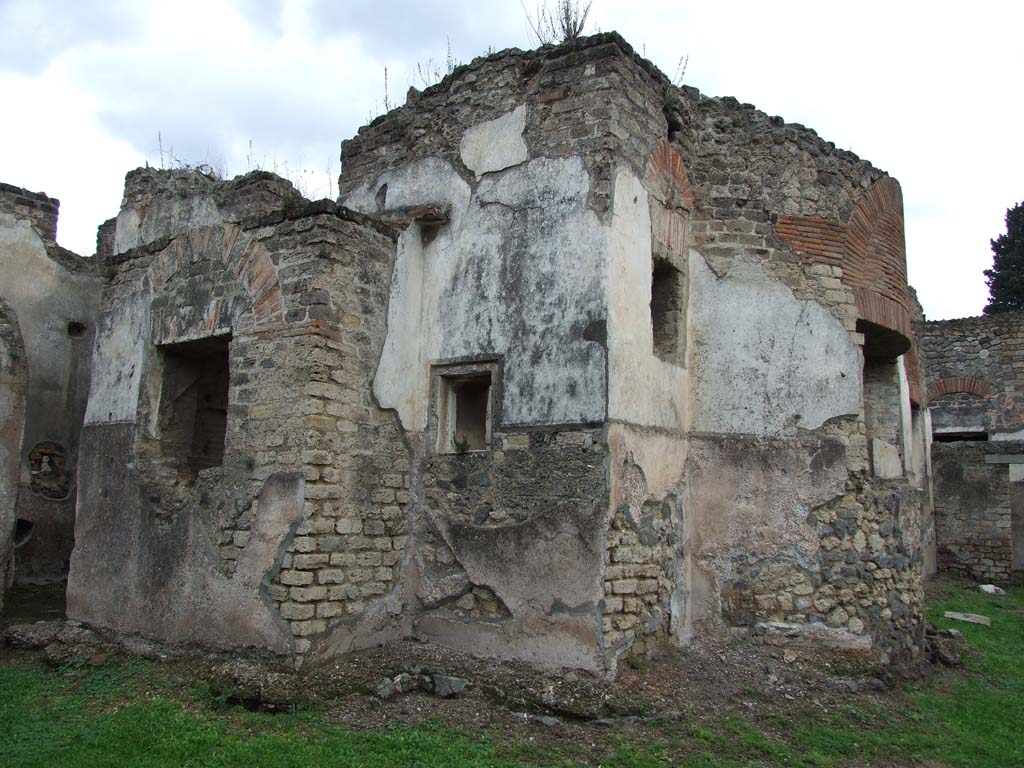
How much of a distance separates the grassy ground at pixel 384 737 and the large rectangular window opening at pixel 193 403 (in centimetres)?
176

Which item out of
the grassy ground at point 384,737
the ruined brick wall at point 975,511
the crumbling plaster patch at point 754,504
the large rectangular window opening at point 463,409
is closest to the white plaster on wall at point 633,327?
the crumbling plaster patch at point 754,504

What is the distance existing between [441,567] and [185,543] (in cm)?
187

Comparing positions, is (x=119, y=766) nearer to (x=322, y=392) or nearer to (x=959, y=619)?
(x=322, y=392)

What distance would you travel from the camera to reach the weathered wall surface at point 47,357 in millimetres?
8742

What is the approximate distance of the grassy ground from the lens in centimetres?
465

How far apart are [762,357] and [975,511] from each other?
7.64 meters

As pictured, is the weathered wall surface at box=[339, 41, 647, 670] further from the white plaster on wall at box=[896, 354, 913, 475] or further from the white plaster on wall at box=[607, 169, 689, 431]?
the white plaster on wall at box=[896, 354, 913, 475]

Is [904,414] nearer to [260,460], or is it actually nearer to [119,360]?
[260,460]

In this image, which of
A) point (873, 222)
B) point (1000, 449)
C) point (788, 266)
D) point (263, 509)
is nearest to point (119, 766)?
point (263, 509)

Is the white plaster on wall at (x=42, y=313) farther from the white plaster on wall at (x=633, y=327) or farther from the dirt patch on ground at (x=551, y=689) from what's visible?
the white plaster on wall at (x=633, y=327)

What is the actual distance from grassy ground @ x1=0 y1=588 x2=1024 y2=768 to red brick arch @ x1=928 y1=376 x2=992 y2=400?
410 inches

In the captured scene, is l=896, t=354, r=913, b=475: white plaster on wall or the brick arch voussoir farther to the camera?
l=896, t=354, r=913, b=475: white plaster on wall

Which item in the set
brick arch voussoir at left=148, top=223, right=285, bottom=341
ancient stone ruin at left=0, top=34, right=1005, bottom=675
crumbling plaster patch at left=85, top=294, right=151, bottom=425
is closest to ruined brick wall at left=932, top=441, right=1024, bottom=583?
ancient stone ruin at left=0, top=34, right=1005, bottom=675

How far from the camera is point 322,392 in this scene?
5969 mm
